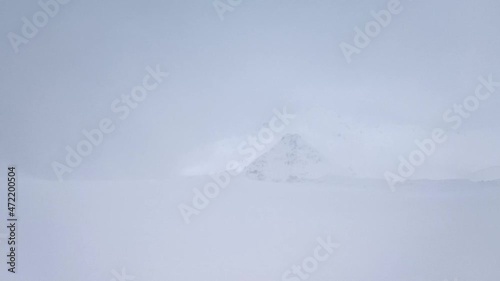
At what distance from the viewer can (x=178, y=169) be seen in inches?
116

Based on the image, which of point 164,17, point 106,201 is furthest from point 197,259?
point 164,17

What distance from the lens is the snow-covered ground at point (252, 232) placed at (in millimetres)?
2748
